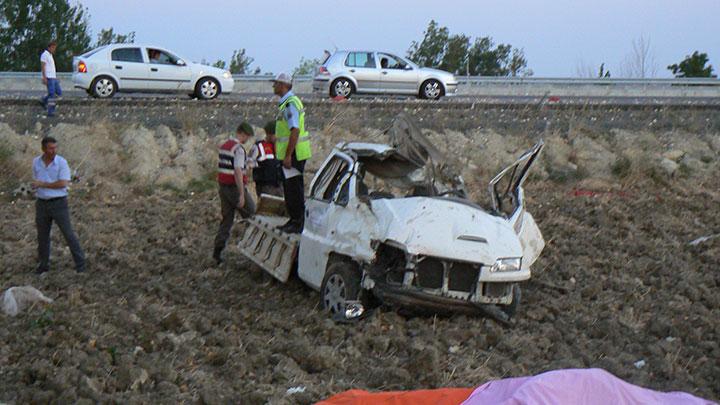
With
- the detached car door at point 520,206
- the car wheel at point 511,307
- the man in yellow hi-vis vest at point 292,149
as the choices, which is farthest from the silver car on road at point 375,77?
the car wheel at point 511,307

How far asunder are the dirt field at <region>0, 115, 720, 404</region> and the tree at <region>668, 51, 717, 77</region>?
1171 inches

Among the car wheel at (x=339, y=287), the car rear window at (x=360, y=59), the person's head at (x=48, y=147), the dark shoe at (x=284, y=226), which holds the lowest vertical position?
the car wheel at (x=339, y=287)

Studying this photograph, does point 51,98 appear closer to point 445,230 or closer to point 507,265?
point 445,230

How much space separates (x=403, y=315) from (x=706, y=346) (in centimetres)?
277

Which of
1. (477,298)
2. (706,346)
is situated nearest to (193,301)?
(477,298)

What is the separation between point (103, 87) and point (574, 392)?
19.8m

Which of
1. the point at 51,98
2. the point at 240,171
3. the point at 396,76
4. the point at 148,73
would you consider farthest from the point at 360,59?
the point at 240,171

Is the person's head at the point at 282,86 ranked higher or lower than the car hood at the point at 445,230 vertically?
higher

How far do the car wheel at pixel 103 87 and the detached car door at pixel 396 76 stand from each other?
670cm

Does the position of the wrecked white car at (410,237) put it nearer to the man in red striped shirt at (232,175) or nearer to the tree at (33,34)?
the man in red striped shirt at (232,175)

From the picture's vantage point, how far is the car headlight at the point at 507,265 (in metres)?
9.67

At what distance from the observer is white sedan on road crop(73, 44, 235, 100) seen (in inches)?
944

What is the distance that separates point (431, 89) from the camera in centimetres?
2697

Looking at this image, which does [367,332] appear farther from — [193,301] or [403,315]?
[193,301]
